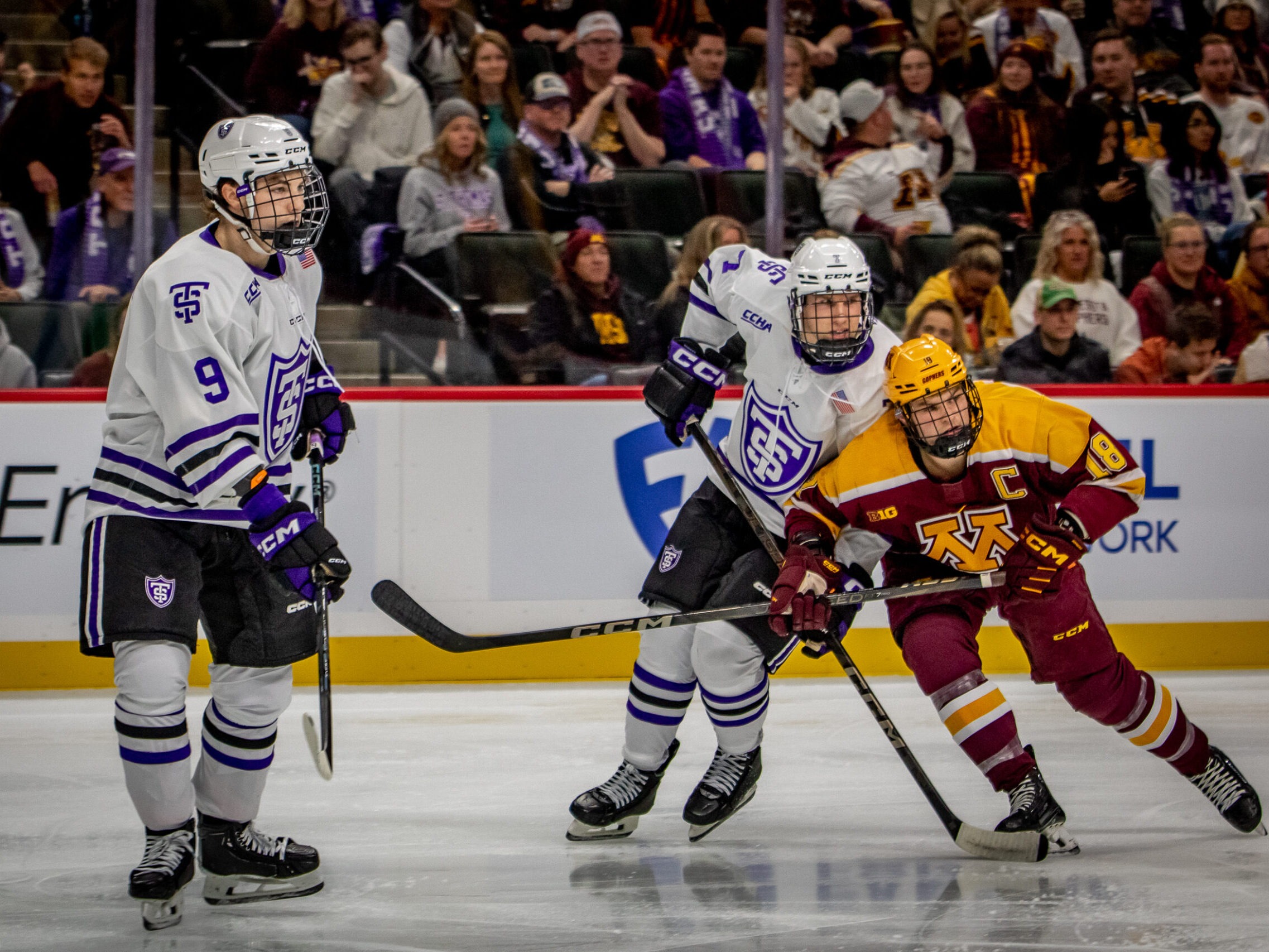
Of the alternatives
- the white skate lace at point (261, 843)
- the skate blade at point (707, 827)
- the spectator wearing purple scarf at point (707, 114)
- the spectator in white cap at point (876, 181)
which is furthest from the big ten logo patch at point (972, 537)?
the spectator wearing purple scarf at point (707, 114)

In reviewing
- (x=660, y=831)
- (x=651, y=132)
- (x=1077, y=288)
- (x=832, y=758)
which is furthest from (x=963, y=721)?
(x=651, y=132)

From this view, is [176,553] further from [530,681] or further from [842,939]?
[530,681]

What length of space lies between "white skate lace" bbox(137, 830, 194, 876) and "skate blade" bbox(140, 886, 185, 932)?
49 millimetres

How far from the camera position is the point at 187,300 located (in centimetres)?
217

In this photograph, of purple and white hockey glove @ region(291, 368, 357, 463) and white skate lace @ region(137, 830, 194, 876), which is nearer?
white skate lace @ region(137, 830, 194, 876)

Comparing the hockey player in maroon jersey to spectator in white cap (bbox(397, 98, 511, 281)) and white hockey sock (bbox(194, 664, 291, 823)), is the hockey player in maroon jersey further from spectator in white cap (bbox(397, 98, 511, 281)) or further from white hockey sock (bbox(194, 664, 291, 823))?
spectator in white cap (bbox(397, 98, 511, 281))

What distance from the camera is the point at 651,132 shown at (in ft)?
16.2

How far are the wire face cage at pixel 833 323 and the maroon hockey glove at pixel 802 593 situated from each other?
0.37 metres

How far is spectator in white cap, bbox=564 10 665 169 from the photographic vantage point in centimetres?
482

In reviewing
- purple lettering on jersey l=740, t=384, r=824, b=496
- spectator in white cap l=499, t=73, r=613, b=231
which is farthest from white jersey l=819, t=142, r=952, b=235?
purple lettering on jersey l=740, t=384, r=824, b=496

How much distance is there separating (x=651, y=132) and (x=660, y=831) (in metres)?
2.88

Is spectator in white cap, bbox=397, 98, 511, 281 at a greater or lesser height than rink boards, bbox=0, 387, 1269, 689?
greater

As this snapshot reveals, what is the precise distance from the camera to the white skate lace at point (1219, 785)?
2643 millimetres

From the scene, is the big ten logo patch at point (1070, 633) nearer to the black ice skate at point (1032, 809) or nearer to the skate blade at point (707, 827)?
the black ice skate at point (1032, 809)
